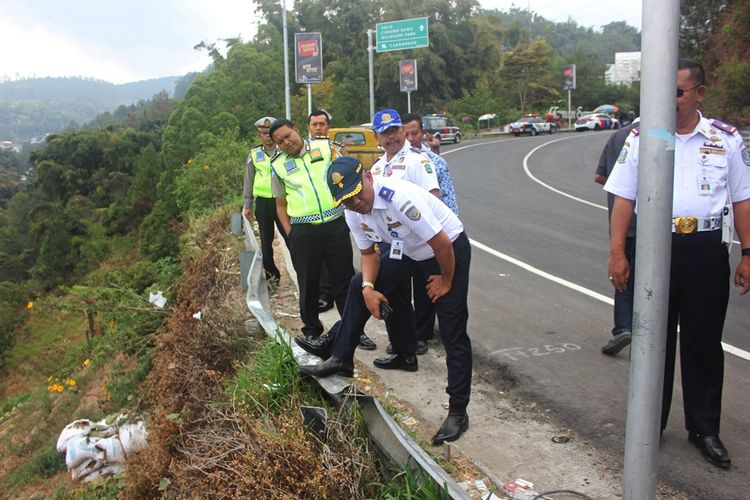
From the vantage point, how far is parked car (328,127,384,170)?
1958cm

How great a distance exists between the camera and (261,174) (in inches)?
294

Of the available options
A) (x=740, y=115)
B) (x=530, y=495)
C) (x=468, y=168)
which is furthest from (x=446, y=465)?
(x=468, y=168)

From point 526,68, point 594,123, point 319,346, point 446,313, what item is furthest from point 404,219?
point 526,68

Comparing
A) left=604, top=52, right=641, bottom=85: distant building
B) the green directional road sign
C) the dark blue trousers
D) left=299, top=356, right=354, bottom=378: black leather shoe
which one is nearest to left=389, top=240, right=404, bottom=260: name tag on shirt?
left=299, top=356, right=354, bottom=378: black leather shoe

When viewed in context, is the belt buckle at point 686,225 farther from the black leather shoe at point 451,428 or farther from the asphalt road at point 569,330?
the black leather shoe at point 451,428

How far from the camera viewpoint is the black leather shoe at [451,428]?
13.8 ft

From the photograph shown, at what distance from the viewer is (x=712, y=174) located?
3.75m

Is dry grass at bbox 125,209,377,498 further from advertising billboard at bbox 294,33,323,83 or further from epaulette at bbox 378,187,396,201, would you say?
advertising billboard at bbox 294,33,323,83

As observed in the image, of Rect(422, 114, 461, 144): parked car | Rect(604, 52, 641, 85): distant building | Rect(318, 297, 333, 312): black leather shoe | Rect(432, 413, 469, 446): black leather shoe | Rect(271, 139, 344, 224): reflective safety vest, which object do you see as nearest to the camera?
Rect(432, 413, 469, 446): black leather shoe

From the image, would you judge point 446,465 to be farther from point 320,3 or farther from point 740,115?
point 320,3

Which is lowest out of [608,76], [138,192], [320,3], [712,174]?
[138,192]

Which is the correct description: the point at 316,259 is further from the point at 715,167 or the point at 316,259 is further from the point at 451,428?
the point at 715,167

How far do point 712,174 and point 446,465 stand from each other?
2179mm

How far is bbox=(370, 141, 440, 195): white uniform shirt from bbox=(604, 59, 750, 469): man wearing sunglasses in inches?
66.9
